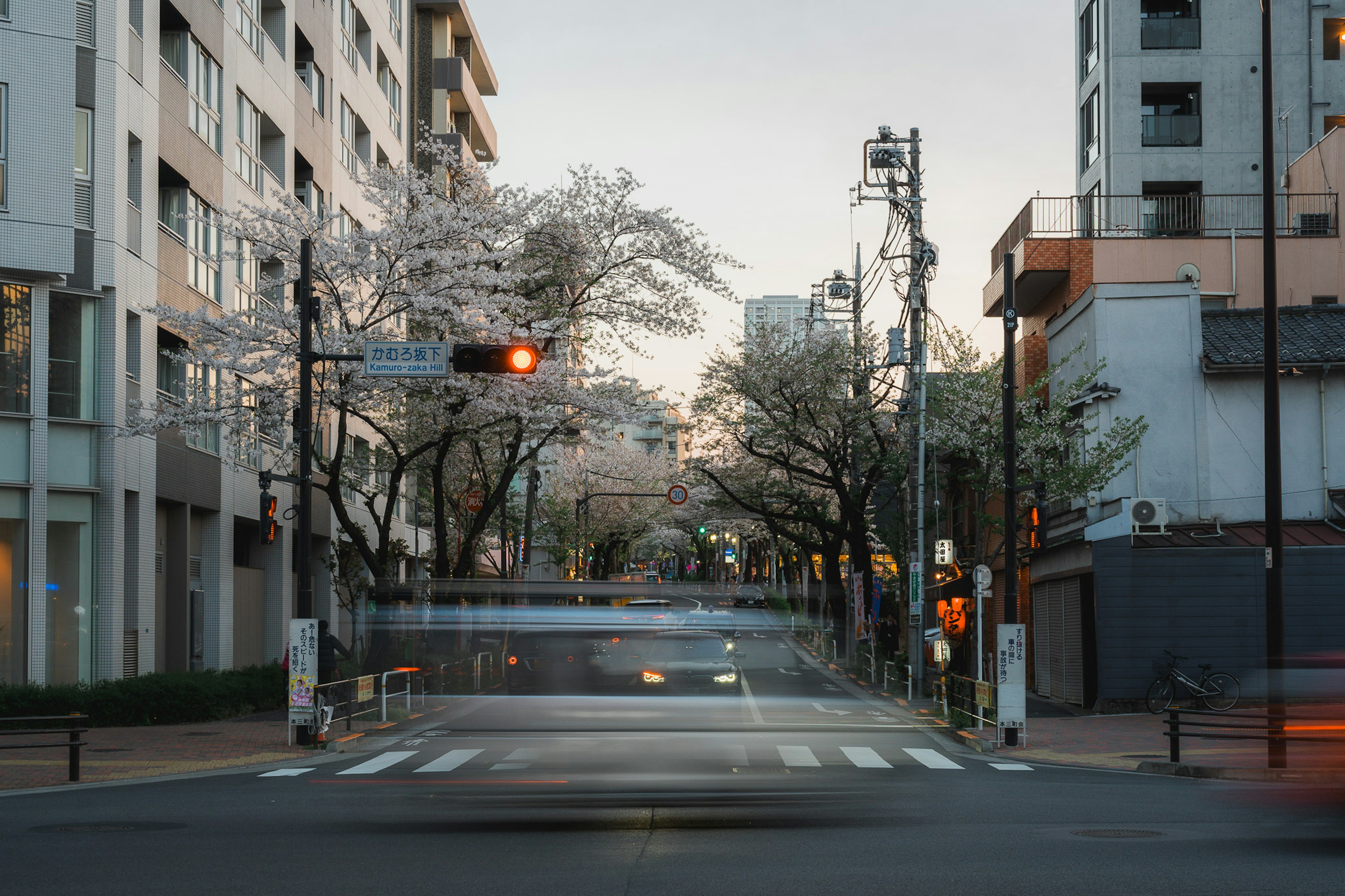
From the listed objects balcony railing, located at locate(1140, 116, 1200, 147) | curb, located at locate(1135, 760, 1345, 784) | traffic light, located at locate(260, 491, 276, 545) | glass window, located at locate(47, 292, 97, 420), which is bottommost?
curb, located at locate(1135, 760, 1345, 784)

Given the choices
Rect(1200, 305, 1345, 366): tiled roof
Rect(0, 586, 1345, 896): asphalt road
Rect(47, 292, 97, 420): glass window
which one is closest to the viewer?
Rect(0, 586, 1345, 896): asphalt road

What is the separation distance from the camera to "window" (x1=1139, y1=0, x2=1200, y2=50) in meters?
41.0

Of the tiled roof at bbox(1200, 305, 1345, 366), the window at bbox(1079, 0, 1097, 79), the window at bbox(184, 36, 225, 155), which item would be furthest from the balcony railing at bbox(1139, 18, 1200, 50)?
the window at bbox(184, 36, 225, 155)

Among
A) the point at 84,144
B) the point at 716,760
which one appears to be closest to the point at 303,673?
the point at 716,760

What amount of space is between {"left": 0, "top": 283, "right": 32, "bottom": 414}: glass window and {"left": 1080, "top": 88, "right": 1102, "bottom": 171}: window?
31.5 meters

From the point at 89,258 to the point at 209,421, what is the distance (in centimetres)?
389

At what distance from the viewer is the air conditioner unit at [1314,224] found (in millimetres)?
35406

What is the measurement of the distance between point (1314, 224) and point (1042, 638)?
43.8 ft

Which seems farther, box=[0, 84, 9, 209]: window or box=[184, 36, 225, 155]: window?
box=[184, 36, 225, 155]: window

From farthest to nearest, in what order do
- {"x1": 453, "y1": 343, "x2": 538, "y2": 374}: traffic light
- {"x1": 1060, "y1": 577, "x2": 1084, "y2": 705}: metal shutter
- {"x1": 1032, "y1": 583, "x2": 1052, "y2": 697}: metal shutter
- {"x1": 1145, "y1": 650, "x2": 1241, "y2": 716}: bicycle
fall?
{"x1": 1032, "y1": 583, "x2": 1052, "y2": 697}: metal shutter < {"x1": 1060, "y1": 577, "x2": 1084, "y2": 705}: metal shutter < {"x1": 1145, "y1": 650, "x2": 1241, "y2": 716}: bicycle < {"x1": 453, "y1": 343, "x2": 538, "y2": 374}: traffic light

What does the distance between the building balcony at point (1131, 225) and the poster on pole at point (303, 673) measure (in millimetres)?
20671

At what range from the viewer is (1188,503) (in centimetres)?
2925

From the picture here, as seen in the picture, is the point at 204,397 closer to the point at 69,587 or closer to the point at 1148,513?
the point at 69,587

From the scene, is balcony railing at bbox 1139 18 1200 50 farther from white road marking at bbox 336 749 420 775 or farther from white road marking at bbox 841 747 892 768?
white road marking at bbox 336 749 420 775
